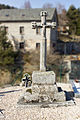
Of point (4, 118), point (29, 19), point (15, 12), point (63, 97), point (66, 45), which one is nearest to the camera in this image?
point (4, 118)

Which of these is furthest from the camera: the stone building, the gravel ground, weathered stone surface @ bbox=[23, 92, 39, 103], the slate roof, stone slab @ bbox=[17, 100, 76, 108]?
the stone building

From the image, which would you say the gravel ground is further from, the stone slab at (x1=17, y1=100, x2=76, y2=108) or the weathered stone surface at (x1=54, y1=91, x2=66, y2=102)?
the weathered stone surface at (x1=54, y1=91, x2=66, y2=102)

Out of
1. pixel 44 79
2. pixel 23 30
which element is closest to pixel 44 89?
pixel 44 79

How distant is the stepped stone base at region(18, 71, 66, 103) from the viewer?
20.8 feet

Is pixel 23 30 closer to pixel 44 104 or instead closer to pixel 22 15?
pixel 22 15

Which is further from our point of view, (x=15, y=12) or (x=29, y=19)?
(x=15, y=12)

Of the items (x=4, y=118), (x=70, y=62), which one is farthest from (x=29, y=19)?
(x=4, y=118)

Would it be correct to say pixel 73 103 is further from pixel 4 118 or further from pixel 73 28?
pixel 73 28

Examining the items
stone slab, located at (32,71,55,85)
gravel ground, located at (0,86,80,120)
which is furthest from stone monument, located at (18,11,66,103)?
gravel ground, located at (0,86,80,120)

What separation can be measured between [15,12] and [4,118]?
2149cm

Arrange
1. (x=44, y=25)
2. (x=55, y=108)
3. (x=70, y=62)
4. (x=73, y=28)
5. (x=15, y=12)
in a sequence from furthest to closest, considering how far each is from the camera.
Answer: (x=73, y=28) → (x=15, y=12) → (x=70, y=62) → (x=44, y=25) → (x=55, y=108)

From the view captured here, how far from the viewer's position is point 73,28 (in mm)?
36625

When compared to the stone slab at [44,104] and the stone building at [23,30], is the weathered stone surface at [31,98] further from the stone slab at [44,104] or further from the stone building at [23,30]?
the stone building at [23,30]

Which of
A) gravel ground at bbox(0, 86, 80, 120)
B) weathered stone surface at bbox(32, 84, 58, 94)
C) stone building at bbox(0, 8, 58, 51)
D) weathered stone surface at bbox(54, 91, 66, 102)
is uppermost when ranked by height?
stone building at bbox(0, 8, 58, 51)
